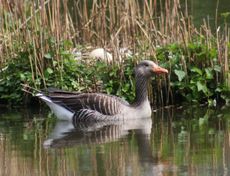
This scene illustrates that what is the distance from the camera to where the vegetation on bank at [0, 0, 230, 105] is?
49.8 ft

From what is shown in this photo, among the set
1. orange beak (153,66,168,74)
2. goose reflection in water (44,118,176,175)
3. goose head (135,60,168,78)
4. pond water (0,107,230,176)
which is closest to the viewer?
pond water (0,107,230,176)

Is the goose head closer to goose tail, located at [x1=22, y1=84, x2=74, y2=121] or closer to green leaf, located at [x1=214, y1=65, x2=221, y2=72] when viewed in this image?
green leaf, located at [x1=214, y1=65, x2=221, y2=72]

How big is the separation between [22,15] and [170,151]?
16.0ft

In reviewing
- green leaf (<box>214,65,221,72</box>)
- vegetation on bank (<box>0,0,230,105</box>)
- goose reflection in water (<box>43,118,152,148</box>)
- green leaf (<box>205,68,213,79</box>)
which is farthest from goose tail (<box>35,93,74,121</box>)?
green leaf (<box>214,65,221,72</box>)

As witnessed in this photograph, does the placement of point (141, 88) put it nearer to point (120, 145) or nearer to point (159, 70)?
point (159, 70)

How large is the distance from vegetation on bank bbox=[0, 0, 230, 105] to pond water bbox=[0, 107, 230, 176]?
50 centimetres

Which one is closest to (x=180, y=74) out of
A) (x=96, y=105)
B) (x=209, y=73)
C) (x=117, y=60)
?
(x=209, y=73)

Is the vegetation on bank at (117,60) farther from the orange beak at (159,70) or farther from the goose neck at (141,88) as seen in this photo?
the orange beak at (159,70)

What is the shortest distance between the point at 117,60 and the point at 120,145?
3.56 meters

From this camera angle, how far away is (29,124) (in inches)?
553

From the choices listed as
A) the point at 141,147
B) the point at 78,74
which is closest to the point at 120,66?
the point at 78,74

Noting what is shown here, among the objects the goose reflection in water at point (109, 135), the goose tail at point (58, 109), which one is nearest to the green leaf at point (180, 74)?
the goose reflection in water at point (109, 135)

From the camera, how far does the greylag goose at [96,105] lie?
1438 cm

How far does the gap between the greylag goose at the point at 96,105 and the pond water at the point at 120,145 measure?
19 centimetres
